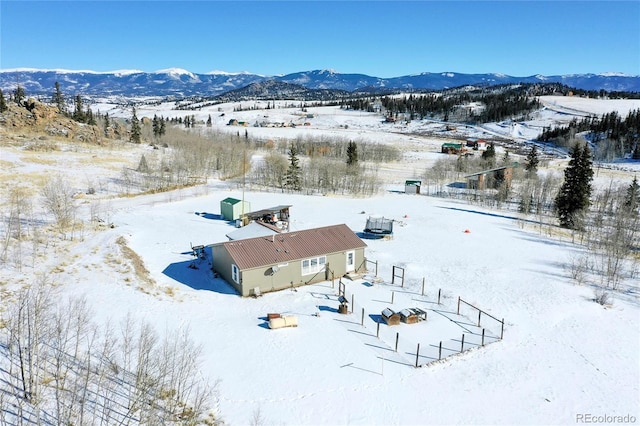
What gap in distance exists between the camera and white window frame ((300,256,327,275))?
26328 mm

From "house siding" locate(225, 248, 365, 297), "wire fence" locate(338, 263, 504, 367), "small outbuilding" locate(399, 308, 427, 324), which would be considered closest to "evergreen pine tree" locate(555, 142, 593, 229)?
"wire fence" locate(338, 263, 504, 367)

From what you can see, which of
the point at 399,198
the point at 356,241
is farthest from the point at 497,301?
the point at 399,198

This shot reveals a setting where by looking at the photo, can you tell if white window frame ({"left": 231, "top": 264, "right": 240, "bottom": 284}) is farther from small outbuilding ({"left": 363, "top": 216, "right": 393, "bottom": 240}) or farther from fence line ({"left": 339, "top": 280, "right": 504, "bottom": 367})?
small outbuilding ({"left": 363, "top": 216, "right": 393, "bottom": 240})

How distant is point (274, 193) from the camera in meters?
58.0

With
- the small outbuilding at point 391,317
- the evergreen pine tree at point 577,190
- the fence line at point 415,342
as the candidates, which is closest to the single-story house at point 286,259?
the fence line at point 415,342

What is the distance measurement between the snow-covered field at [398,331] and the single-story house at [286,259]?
0.91m

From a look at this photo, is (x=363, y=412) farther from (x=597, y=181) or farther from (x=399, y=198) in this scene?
(x=597, y=181)

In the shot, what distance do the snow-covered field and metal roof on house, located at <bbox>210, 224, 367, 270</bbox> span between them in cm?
223

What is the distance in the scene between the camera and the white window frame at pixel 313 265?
86.4 ft

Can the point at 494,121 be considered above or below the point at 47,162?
above

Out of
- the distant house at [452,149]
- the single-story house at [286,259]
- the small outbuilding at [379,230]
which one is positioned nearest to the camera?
the single-story house at [286,259]

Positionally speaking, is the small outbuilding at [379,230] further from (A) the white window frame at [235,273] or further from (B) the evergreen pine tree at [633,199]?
(B) the evergreen pine tree at [633,199]

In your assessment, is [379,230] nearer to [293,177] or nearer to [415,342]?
[415,342]

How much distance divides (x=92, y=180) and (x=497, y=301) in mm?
54452
